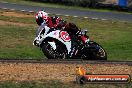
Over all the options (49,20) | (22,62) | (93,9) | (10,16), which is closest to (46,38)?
(49,20)

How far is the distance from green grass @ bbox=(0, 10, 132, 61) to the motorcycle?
319 cm

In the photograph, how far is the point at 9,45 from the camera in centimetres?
2156

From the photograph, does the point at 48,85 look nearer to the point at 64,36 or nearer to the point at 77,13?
the point at 64,36

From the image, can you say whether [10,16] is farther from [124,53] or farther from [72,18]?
[124,53]

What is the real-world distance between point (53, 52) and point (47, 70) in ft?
7.89

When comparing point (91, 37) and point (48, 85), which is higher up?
point (48, 85)

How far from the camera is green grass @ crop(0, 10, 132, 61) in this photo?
1977 cm

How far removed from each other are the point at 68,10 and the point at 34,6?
338cm

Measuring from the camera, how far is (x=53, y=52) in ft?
47.1

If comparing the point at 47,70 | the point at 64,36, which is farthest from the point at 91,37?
the point at 47,70

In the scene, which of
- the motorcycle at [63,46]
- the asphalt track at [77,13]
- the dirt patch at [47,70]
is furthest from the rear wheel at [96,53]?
the asphalt track at [77,13]

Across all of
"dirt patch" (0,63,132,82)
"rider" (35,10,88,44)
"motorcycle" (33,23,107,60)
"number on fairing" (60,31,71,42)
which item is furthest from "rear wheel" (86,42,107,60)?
"dirt patch" (0,63,132,82)

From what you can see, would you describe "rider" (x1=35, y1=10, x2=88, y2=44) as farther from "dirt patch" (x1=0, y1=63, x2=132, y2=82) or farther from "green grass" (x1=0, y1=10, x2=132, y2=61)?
"green grass" (x1=0, y1=10, x2=132, y2=61)

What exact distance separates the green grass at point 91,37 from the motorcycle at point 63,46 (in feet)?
10.5
